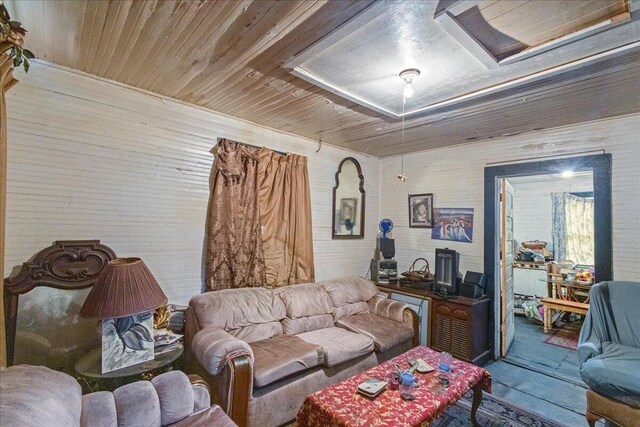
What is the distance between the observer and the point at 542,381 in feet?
9.59

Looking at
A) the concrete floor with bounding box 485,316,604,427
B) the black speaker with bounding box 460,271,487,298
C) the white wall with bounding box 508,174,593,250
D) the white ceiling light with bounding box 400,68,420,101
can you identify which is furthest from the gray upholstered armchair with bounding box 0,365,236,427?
the white wall with bounding box 508,174,593,250

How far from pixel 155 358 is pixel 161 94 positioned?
7.07 ft

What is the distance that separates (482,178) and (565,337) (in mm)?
2714

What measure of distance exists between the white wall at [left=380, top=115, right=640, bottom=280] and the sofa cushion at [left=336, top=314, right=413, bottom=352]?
1277 millimetres

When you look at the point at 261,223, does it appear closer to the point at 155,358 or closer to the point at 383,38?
the point at 155,358

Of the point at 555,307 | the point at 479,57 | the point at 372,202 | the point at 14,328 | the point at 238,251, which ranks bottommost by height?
the point at 555,307

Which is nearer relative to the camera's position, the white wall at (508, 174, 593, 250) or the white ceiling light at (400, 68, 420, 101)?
the white ceiling light at (400, 68, 420, 101)

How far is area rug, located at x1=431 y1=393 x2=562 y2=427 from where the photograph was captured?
224cm

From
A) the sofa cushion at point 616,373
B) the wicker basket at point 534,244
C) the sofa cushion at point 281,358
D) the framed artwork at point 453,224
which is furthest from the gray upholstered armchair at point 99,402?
the wicker basket at point 534,244

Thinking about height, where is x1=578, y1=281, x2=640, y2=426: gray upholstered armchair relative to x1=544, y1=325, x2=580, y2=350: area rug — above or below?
above

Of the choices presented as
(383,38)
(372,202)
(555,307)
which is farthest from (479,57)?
(555,307)

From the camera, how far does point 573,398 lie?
104 inches

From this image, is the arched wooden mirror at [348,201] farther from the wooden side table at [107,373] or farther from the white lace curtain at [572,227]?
the white lace curtain at [572,227]

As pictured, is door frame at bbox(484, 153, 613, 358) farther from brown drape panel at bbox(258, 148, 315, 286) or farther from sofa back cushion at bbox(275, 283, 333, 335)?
brown drape panel at bbox(258, 148, 315, 286)
